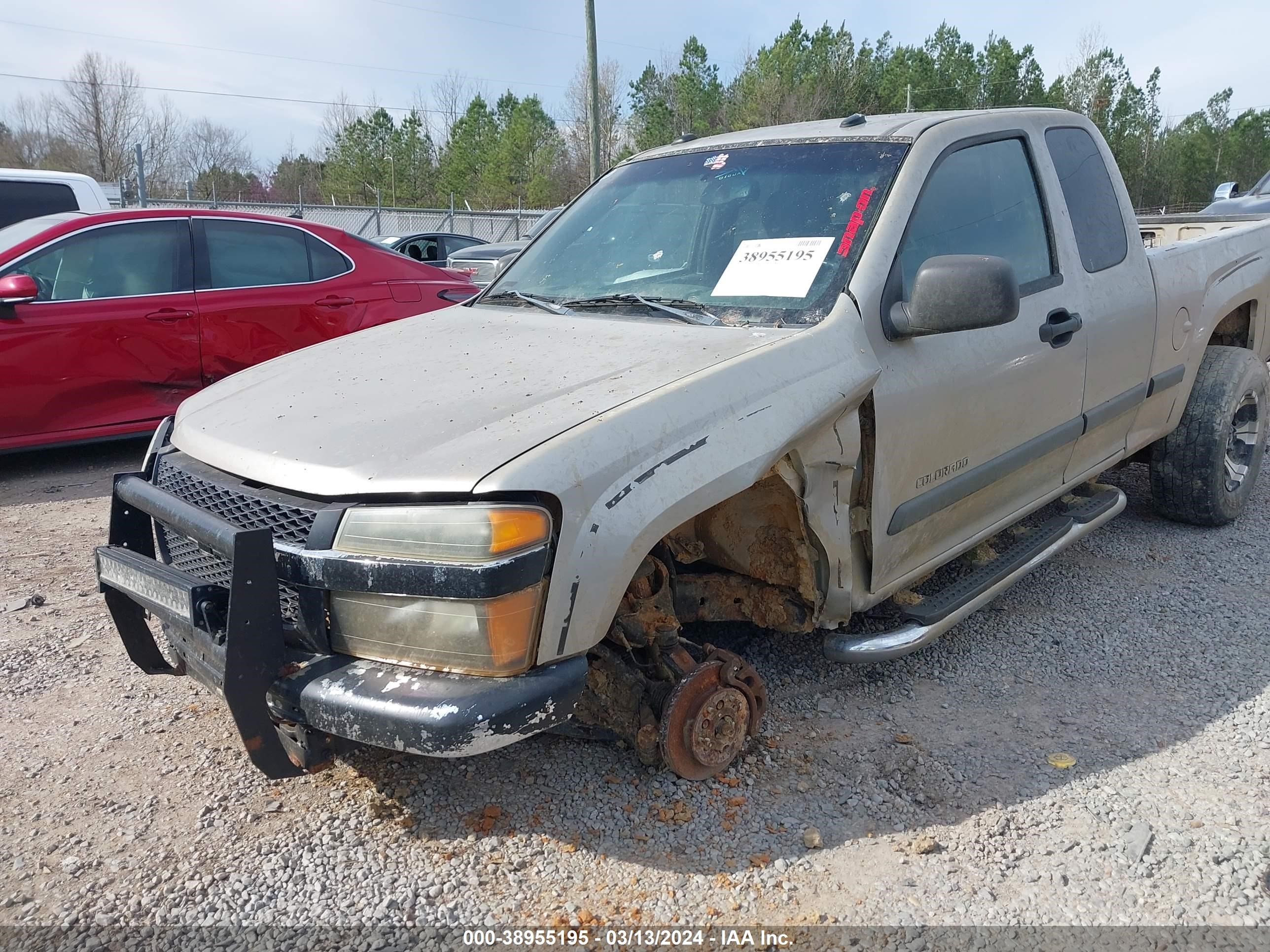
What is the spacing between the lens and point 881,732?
291 cm

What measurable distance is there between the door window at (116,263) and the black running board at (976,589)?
4.94 meters

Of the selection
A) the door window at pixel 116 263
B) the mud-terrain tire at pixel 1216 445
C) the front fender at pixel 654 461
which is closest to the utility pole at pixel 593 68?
the door window at pixel 116 263

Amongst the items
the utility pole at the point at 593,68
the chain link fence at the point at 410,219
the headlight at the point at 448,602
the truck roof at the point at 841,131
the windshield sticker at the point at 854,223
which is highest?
the utility pole at the point at 593,68

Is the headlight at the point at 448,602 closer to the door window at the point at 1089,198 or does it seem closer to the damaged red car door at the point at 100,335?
the door window at the point at 1089,198

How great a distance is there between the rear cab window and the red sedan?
1.67m

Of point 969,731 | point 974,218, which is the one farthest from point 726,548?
point 974,218

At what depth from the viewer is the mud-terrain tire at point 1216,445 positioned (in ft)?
14.4

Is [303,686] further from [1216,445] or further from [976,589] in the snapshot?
[1216,445]

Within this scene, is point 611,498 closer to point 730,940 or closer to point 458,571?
point 458,571

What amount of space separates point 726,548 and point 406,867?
1.18m

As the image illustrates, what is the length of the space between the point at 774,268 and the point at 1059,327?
1121 mm

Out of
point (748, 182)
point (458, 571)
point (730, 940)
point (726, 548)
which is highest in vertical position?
point (748, 182)

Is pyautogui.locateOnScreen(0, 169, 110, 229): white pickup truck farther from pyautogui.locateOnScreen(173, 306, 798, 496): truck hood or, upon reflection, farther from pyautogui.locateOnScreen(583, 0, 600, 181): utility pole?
pyautogui.locateOnScreen(583, 0, 600, 181): utility pole

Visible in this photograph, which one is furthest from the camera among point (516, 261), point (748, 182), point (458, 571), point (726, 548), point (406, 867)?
point (516, 261)
